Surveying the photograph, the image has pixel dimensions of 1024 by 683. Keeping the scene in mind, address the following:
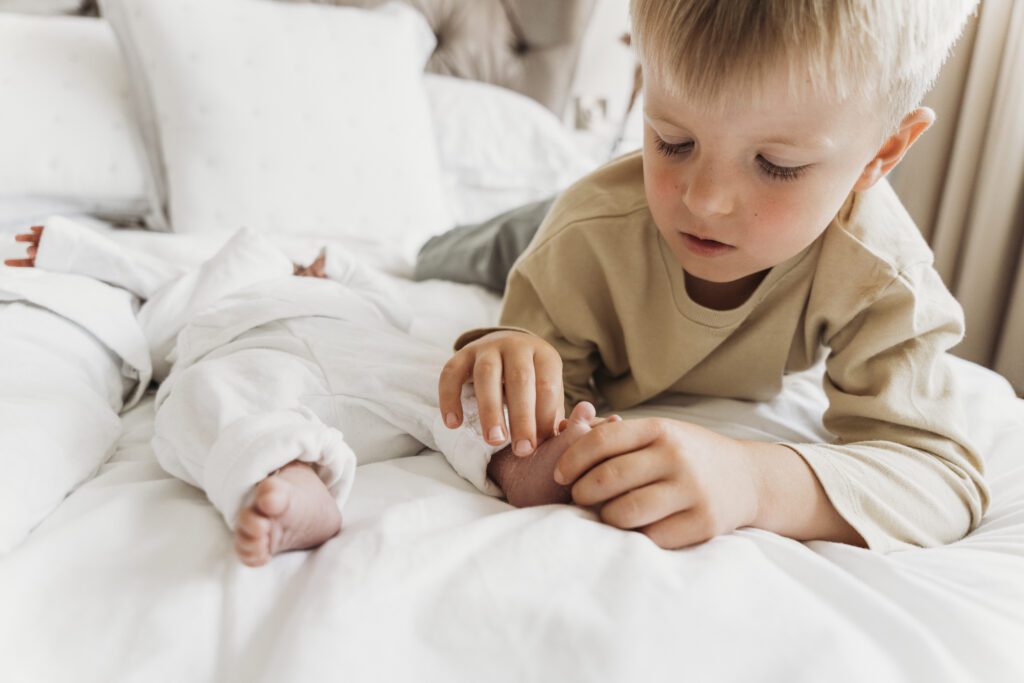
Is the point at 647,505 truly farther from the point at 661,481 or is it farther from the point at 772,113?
the point at 772,113

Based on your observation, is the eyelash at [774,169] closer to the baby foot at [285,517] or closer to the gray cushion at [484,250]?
the baby foot at [285,517]

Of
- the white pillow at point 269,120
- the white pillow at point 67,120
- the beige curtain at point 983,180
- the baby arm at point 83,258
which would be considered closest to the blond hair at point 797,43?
the baby arm at point 83,258

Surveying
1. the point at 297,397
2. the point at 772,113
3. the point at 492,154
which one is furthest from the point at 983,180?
the point at 297,397

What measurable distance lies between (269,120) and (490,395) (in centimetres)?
91

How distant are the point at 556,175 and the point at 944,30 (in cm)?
105

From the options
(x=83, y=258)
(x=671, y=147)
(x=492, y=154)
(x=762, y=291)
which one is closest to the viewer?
(x=671, y=147)

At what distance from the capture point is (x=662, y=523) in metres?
0.53

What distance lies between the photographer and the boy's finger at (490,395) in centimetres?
58

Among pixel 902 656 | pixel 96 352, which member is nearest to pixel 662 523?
pixel 902 656

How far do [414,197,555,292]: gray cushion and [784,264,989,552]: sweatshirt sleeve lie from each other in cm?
52

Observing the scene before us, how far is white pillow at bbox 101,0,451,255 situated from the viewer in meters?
1.29

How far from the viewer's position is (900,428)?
0.69 meters

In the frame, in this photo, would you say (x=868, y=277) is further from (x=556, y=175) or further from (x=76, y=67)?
(x=76, y=67)

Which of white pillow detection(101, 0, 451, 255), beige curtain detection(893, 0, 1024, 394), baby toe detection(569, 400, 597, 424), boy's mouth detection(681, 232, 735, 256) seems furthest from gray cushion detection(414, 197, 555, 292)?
beige curtain detection(893, 0, 1024, 394)
